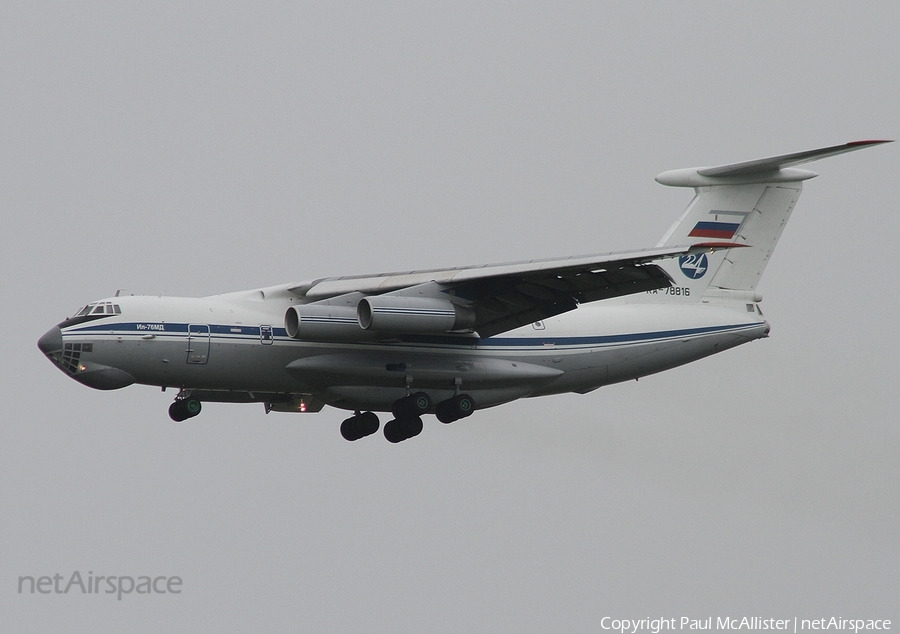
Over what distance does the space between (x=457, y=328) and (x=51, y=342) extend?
3.99 metres

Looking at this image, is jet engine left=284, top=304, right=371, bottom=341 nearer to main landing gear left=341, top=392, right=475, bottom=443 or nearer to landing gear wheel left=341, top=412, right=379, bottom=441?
main landing gear left=341, top=392, right=475, bottom=443

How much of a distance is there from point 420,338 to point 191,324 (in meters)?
2.40

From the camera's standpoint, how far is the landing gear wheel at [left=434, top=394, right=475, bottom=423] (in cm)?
1441

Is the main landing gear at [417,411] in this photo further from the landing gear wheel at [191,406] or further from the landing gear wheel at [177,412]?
the landing gear wheel at [177,412]

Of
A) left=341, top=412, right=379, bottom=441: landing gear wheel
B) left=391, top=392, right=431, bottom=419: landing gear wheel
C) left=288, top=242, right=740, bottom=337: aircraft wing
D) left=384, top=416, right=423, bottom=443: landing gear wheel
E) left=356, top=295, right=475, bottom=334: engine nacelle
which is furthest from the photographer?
left=341, top=412, right=379, bottom=441: landing gear wheel

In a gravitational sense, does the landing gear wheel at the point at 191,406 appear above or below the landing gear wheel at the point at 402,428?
above

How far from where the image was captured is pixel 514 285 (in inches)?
542

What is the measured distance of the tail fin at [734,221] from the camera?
15.6 m

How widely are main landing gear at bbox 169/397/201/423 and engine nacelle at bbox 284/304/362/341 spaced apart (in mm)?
1481

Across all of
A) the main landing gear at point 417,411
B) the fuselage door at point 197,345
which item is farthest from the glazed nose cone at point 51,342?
the main landing gear at point 417,411

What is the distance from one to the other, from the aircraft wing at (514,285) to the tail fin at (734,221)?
234cm

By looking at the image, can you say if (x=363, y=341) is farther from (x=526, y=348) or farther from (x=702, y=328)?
(x=702, y=328)

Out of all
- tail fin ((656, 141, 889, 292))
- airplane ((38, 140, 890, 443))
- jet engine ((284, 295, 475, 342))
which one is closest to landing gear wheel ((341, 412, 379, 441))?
airplane ((38, 140, 890, 443))

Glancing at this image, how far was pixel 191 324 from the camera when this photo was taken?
44.4 ft
